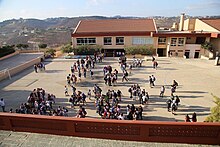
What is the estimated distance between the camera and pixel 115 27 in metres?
40.8

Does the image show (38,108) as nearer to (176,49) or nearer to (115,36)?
(115,36)

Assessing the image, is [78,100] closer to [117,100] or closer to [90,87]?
[117,100]

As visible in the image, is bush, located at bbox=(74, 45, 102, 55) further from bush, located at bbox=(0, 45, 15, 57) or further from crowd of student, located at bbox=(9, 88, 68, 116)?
crowd of student, located at bbox=(9, 88, 68, 116)

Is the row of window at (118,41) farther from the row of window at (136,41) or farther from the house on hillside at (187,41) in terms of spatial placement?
the house on hillside at (187,41)

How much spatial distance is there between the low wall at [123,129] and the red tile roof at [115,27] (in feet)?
104

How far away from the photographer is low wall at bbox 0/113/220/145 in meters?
7.14

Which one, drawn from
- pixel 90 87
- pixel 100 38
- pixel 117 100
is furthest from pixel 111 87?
pixel 100 38

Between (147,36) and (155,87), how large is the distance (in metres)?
19.6

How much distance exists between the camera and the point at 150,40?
1484 inches

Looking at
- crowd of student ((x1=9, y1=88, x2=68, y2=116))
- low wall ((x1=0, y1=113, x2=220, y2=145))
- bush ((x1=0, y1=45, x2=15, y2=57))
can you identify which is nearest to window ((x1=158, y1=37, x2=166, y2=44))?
crowd of student ((x1=9, y1=88, x2=68, y2=116))

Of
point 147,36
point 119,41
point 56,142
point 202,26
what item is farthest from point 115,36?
point 56,142

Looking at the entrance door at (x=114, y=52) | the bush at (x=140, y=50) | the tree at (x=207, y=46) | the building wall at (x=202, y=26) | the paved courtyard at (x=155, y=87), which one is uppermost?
the building wall at (x=202, y=26)

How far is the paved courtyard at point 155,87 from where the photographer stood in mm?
15266

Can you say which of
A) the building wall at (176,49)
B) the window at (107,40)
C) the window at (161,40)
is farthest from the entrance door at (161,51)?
the window at (107,40)
